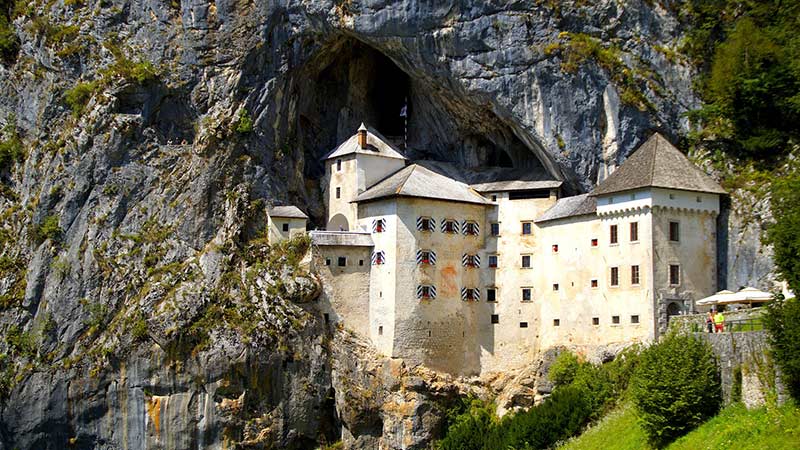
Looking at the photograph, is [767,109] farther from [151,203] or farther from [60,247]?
[60,247]

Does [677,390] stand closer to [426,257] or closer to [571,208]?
[571,208]

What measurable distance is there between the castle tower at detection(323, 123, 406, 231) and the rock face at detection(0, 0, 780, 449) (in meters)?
2.47

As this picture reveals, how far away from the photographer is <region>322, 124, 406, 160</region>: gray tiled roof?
79.8 m

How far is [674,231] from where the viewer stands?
68125 mm

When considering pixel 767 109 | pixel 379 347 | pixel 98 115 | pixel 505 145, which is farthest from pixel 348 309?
pixel 767 109

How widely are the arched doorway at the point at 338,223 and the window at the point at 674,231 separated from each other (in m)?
21.2

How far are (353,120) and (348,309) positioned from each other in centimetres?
1499

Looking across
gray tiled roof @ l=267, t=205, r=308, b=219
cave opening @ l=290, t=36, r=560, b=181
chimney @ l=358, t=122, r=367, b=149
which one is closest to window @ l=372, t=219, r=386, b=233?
gray tiled roof @ l=267, t=205, r=308, b=219

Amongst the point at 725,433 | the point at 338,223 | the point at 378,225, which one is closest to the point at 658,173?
the point at 378,225

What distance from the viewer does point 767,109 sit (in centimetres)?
6906

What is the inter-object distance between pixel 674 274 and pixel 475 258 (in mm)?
13664

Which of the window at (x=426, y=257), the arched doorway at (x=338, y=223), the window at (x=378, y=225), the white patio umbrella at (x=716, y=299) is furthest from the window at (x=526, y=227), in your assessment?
the white patio umbrella at (x=716, y=299)

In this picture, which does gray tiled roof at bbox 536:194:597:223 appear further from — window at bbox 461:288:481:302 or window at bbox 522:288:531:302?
window at bbox 461:288:481:302

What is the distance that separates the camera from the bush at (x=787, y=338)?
5028cm
